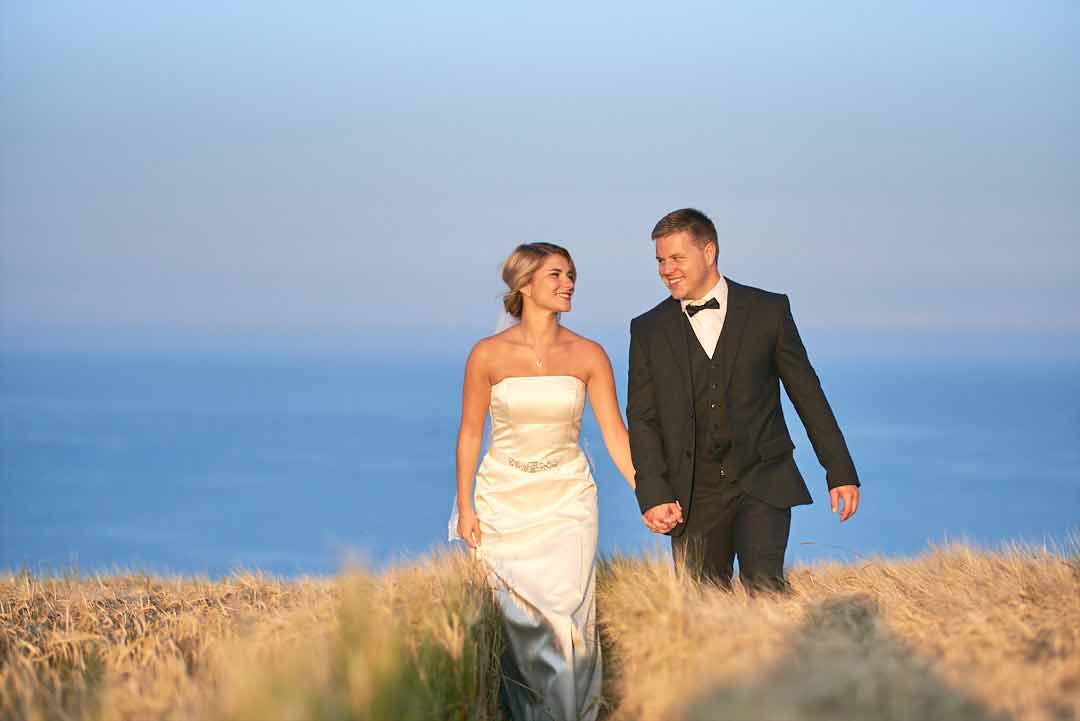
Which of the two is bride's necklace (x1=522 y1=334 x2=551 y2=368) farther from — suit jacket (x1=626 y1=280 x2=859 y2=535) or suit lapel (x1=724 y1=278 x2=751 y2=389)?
suit lapel (x1=724 y1=278 x2=751 y2=389)

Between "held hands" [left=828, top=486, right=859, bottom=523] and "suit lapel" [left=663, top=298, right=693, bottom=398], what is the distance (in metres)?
1.12

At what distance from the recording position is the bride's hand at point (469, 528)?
323 inches

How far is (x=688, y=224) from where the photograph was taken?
25.8ft

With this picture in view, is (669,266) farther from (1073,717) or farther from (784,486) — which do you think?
(1073,717)

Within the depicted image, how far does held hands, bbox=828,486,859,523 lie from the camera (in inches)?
309

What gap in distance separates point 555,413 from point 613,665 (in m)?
1.69

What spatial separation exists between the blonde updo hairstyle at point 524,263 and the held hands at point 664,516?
1693 mm

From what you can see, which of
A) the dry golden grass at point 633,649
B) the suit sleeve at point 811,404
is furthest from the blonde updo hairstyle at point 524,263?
the dry golden grass at point 633,649

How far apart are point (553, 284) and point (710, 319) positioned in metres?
1.07

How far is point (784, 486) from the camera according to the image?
25.9 feet

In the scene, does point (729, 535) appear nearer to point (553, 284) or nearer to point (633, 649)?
point (633, 649)

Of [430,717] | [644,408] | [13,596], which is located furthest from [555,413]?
[13,596]

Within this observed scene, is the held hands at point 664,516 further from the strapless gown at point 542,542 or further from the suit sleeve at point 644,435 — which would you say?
the strapless gown at point 542,542

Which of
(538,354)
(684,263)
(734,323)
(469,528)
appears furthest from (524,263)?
(469,528)
